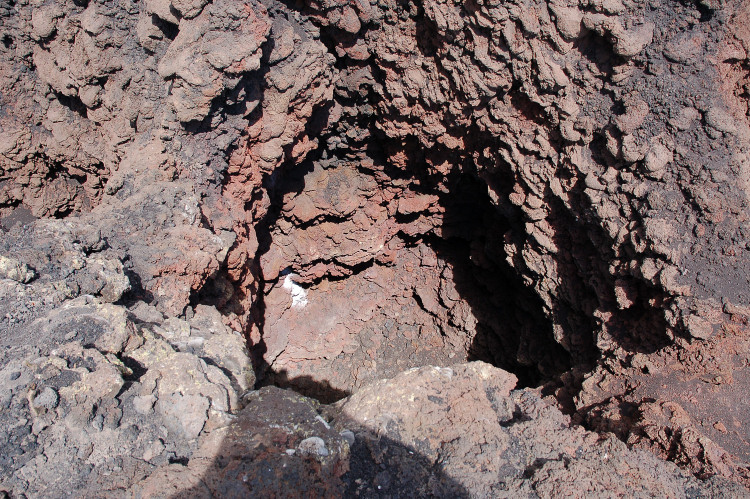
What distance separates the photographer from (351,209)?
575 centimetres

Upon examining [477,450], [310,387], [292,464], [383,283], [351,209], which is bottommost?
[310,387]

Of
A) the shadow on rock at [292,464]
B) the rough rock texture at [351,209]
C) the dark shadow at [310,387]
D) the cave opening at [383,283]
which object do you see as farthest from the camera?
the dark shadow at [310,387]

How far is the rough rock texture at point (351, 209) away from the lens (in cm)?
191

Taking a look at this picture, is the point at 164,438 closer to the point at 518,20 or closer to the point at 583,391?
the point at 583,391

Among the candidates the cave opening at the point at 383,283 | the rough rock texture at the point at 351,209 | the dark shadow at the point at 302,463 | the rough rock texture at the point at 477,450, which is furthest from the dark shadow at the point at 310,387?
the dark shadow at the point at 302,463

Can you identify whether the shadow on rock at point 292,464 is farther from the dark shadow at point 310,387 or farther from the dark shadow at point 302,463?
the dark shadow at point 310,387

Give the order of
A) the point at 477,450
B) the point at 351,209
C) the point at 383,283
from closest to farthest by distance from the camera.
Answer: the point at 477,450
the point at 351,209
the point at 383,283

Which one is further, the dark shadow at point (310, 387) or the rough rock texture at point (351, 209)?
the dark shadow at point (310, 387)

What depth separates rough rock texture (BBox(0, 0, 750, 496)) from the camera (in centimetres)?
191

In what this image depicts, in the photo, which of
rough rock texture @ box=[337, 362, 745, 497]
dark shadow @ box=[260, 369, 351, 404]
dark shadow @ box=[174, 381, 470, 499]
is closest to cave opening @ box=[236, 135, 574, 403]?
dark shadow @ box=[260, 369, 351, 404]

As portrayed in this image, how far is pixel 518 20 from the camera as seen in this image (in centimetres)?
339

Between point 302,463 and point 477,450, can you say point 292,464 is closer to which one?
point 302,463

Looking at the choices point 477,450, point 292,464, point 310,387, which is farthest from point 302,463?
point 310,387

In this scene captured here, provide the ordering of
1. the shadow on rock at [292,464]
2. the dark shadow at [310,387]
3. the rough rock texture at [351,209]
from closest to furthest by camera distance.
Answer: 1. the shadow on rock at [292,464]
2. the rough rock texture at [351,209]
3. the dark shadow at [310,387]
